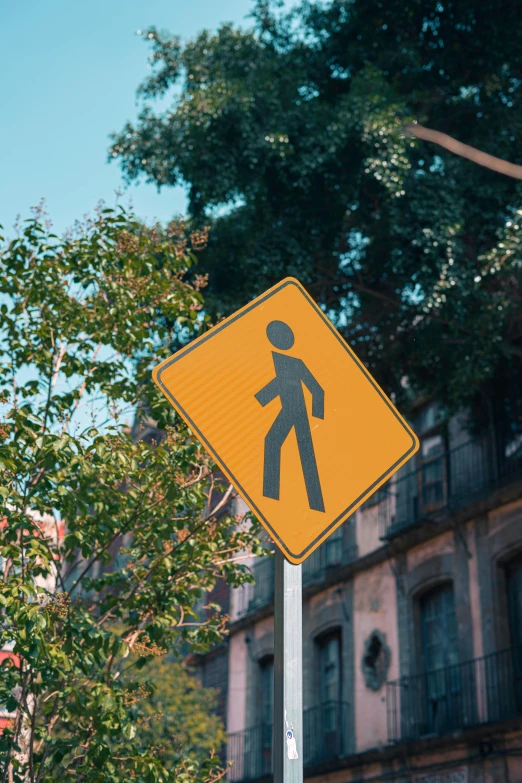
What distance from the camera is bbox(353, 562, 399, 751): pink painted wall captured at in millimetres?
19188

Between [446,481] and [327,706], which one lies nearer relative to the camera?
[446,481]

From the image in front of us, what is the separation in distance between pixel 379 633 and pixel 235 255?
357 inches

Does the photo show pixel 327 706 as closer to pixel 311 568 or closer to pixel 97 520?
pixel 311 568

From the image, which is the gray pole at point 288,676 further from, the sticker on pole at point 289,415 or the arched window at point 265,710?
the arched window at point 265,710

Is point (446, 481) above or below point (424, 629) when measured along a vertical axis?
above

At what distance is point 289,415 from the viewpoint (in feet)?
10.9

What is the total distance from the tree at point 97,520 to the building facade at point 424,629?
28.2ft

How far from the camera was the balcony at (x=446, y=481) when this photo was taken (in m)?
17.8

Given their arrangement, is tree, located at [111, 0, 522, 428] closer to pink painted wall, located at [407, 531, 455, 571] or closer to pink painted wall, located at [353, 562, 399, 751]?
pink painted wall, located at [407, 531, 455, 571]

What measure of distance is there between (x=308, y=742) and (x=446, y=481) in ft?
23.0

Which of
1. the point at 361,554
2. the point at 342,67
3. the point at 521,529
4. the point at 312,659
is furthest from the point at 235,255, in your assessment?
the point at 312,659

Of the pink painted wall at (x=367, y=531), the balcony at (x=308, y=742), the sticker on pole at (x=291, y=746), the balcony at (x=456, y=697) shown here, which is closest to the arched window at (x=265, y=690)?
the balcony at (x=308, y=742)

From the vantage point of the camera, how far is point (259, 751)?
76.5 ft

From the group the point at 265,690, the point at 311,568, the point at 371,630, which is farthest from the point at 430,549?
the point at 265,690
